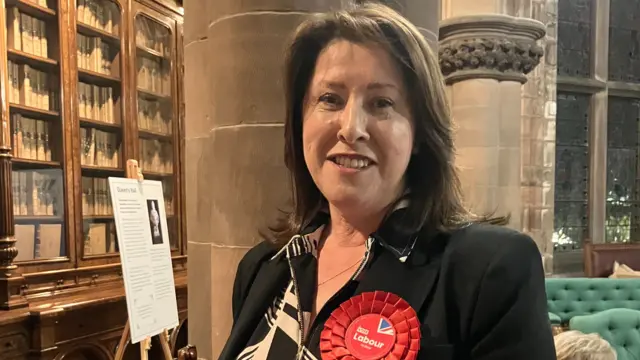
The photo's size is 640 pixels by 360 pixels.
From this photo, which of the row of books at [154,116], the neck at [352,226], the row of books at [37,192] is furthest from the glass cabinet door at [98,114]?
the neck at [352,226]

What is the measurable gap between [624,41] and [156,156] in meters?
4.53

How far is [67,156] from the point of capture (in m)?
2.91

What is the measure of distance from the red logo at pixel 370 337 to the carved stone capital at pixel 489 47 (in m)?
2.66

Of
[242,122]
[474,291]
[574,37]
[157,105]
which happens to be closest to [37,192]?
[157,105]

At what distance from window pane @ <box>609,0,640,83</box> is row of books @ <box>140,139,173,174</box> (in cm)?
426

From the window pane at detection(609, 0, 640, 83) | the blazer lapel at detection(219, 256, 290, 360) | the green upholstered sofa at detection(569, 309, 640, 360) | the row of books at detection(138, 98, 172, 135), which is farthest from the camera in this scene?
the window pane at detection(609, 0, 640, 83)

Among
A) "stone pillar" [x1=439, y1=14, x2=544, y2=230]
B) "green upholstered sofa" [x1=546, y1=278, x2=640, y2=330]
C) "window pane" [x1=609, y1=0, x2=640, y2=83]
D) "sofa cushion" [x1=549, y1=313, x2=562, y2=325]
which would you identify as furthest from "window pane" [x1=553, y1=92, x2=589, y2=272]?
"stone pillar" [x1=439, y1=14, x2=544, y2=230]

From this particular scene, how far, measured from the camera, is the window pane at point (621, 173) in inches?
202

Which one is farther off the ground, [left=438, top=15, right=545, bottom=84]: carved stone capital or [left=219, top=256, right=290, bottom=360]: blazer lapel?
[left=438, top=15, right=545, bottom=84]: carved stone capital

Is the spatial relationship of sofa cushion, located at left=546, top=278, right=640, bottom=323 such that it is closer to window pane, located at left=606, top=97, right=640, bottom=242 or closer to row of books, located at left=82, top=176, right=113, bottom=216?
window pane, located at left=606, top=97, right=640, bottom=242

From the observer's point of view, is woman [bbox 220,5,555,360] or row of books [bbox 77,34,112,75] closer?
woman [bbox 220,5,555,360]

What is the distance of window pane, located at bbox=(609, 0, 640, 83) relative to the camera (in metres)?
5.10

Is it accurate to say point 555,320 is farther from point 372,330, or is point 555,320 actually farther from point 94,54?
point 94,54

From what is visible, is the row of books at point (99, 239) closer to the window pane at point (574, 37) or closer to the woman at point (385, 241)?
the woman at point (385, 241)
